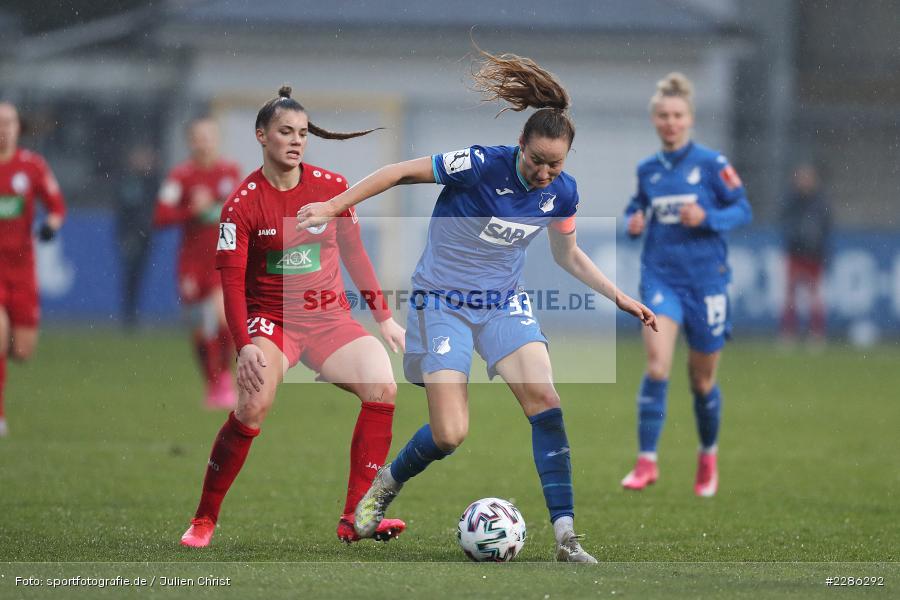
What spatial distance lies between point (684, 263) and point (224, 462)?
3282mm

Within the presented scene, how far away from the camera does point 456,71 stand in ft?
71.2

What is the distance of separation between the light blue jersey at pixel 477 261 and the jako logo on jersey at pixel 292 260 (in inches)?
19.9

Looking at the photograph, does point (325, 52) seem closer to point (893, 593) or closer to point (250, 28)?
point (250, 28)

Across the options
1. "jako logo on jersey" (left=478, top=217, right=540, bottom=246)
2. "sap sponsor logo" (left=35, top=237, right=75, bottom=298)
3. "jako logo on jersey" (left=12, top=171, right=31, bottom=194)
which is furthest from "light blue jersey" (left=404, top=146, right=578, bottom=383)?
"sap sponsor logo" (left=35, top=237, right=75, bottom=298)

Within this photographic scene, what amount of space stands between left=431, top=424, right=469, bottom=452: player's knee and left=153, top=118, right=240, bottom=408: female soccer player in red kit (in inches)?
232

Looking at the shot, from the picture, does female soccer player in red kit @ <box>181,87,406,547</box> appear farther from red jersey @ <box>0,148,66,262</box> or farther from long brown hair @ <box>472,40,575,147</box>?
red jersey @ <box>0,148,66,262</box>

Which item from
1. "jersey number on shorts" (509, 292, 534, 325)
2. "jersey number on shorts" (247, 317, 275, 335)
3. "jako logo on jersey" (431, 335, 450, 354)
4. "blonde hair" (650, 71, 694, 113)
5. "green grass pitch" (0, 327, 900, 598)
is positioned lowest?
"green grass pitch" (0, 327, 900, 598)

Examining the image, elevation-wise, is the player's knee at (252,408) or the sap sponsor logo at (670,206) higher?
the sap sponsor logo at (670,206)

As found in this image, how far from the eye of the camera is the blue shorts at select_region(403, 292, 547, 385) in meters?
5.70

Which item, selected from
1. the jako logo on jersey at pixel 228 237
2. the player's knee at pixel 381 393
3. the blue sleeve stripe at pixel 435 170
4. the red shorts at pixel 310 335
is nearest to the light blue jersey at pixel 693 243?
the player's knee at pixel 381 393

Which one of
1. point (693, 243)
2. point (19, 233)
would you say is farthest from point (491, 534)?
point (19, 233)

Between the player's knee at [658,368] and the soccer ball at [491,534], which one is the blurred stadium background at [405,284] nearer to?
the soccer ball at [491,534]

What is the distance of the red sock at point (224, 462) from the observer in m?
5.92

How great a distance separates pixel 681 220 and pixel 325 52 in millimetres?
14768
